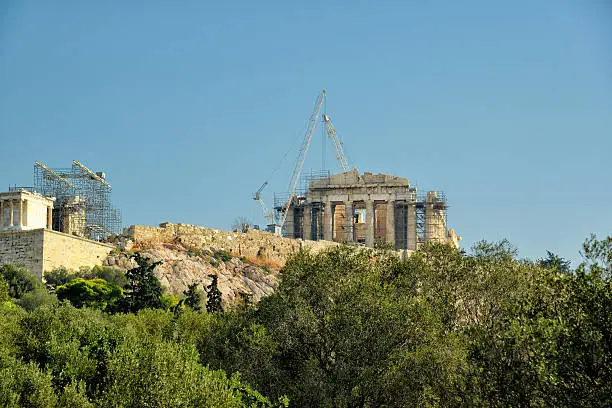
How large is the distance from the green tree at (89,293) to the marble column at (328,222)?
35.2 metres

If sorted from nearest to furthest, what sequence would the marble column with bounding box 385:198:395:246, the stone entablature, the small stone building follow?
the small stone building < the stone entablature < the marble column with bounding box 385:198:395:246

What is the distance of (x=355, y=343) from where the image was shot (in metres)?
34.1

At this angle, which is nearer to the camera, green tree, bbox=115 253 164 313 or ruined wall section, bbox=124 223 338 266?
green tree, bbox=115 253 164 313

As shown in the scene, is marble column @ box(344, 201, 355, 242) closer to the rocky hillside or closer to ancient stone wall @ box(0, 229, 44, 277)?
the rocky hillside

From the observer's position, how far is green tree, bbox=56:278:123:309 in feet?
172

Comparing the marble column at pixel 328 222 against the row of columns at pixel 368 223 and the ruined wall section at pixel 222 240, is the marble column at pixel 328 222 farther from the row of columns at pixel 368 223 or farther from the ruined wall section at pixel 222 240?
the ruined wall section at pixel 222 240

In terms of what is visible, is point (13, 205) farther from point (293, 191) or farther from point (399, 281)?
point (293, 191)

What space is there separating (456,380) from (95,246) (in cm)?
3721

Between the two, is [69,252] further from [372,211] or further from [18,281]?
[372,211]

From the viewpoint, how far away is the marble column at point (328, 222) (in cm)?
8831

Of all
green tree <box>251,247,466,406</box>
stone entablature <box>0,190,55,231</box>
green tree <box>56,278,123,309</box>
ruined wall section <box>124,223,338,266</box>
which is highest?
stone entablature <box>0,190,55,231</box>

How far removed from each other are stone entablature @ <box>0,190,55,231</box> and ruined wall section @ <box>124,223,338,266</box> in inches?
228

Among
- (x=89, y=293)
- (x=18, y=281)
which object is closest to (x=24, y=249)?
(x=18, y=281)

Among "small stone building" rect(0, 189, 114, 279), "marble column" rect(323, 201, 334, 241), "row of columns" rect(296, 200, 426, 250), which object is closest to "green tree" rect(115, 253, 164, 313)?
"small stone building" rect(0, 189, 114, 279)
